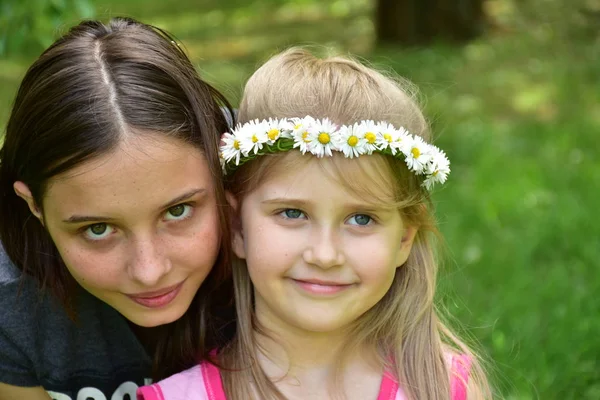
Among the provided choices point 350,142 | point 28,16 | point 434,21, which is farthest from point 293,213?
point 434,21

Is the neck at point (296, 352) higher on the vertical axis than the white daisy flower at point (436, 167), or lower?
lower

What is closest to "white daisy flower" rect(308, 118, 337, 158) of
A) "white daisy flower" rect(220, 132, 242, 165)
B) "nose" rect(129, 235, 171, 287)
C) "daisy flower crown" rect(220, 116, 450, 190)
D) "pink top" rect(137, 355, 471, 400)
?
"daisy flower crown" rect(220, 116, 450, 190)

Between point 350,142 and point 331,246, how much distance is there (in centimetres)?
28

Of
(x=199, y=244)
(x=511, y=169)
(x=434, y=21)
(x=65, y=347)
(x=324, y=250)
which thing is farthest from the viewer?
(x=434, y=21)

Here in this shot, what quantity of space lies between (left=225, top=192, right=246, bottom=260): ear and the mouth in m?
0.18

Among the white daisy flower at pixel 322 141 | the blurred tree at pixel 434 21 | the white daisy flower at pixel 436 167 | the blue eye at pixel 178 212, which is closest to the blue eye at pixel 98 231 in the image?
the blue eye at pixel 178 212

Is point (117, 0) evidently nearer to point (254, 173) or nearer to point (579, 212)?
point (579, 212)

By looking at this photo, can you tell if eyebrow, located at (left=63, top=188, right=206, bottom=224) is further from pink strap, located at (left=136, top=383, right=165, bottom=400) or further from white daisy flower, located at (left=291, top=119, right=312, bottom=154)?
pink strap, located at (left=136, top=383, right=165, bottom=400)

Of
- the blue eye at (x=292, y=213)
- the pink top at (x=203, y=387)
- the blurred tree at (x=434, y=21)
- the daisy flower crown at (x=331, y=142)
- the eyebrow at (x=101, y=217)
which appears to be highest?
the daisy flower crown at (x=331, y=142)

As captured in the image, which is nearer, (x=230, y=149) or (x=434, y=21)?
(x=230, y=149)

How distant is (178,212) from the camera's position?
8.59ft

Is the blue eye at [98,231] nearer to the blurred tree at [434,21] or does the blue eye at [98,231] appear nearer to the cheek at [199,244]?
the cheek at [199,244]

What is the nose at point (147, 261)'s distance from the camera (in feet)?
8.32

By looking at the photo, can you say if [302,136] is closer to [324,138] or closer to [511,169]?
[324,138]
